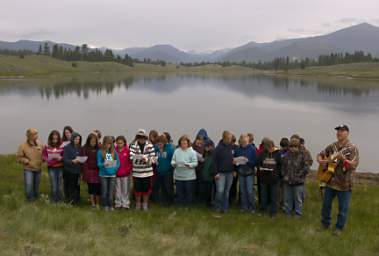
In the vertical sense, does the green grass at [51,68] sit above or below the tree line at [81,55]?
below

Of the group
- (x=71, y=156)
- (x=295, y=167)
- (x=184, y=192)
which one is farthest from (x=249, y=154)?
(x=71, y=156)

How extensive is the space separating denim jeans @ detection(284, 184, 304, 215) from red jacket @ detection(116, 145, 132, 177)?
12.0ft

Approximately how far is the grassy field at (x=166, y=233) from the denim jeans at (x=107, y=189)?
0.45 m

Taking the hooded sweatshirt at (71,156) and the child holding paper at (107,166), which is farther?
the hooded sweatshirt at (71,156)

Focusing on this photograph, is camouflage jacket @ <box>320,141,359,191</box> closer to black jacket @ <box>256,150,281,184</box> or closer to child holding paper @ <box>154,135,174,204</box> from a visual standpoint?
black jacket @ <box>256,150,281,184</box>

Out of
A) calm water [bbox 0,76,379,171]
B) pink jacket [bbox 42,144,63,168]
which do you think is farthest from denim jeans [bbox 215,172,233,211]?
calm water [bbox 0,76,379,171]

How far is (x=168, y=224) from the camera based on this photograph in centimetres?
771

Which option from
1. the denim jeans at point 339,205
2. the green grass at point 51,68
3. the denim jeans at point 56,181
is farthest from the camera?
the green grass at point 51,68

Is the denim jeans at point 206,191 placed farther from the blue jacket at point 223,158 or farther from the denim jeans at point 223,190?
the blue jacket at point 223,158

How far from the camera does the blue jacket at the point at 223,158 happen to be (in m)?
8.95

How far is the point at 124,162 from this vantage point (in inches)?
353

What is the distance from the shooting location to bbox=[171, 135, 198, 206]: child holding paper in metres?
8.93

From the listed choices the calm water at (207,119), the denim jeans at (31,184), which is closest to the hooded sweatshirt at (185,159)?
the denim jeans at (31,184)

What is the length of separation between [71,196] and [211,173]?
3.38m
